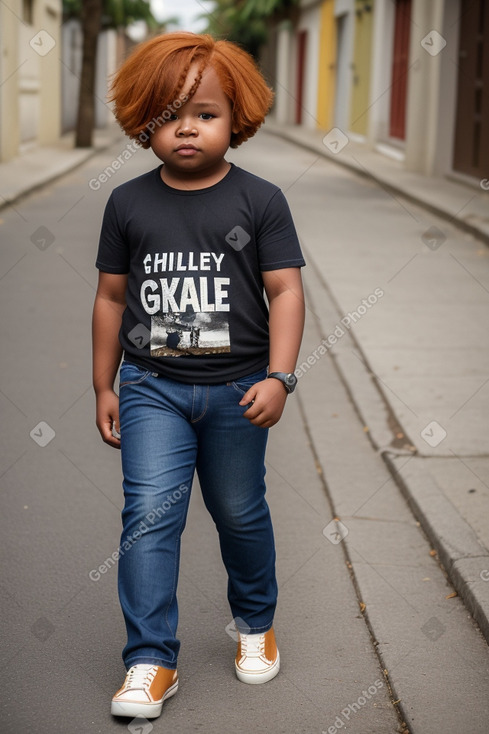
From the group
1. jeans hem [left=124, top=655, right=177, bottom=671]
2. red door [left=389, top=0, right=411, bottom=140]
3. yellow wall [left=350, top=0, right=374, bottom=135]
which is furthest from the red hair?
yellow wall [left=350, top=0, right=374, bottom=135]

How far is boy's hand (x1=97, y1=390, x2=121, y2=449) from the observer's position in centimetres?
301

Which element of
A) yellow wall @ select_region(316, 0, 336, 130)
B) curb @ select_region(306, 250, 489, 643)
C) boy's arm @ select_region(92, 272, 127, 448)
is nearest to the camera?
boy's arm @ select_region(92, 272, 127, 448)

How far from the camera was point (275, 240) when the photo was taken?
9.20 ft

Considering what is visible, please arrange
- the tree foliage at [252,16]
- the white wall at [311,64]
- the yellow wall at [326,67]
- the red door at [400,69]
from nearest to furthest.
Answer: the red door at [400,69] < the yellow wall at [326,67] < the white wall at [311,64] < the tree foliage at [252,16]

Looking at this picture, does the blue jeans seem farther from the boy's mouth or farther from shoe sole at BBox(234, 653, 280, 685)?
the boy's mouth

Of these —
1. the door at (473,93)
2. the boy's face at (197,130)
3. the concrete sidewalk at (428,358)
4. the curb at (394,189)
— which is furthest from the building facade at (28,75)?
the boy's face at (197,130)

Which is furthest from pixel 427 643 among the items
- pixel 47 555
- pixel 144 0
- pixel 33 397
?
pixel 144 0

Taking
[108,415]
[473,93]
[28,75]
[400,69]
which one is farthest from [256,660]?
[400,69]

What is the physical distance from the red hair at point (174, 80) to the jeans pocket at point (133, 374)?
61 cm

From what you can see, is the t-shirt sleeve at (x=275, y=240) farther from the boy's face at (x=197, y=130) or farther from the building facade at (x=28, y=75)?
the building facade at (x=28, y=75)

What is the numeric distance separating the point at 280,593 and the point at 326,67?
33583 mm

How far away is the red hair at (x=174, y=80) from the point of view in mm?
2736

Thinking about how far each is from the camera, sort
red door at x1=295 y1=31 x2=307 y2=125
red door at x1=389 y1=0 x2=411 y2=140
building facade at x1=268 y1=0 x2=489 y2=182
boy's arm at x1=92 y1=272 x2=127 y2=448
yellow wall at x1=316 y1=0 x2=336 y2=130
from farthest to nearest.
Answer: red door at x1=295 y1=31 x2=307 y2=125
yellow wall at x1=316 y1=0 x2=336 y2=130
red door at x1=389 y1=0 x2=411 y2=140
building facade at x1=268 y1=0 x2=489 y2=182
boy's arm at x1=92 y1=272 x2=127 y2=448

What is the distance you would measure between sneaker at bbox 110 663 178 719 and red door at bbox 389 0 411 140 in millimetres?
21777
